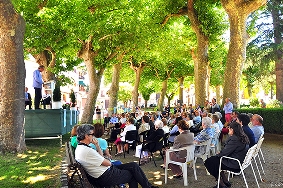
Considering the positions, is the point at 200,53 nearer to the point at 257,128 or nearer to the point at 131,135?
the point at 131,135

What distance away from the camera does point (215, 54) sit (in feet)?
106

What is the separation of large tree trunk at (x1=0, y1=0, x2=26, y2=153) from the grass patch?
1.58ft

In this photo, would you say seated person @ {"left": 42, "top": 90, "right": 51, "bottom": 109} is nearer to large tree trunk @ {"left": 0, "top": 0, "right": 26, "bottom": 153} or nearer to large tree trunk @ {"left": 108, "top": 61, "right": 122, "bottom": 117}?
large tree trunk @ {"left": 0, "top": 0, "right": 26, "bottom": 153}

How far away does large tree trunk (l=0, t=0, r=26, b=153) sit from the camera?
8648mm

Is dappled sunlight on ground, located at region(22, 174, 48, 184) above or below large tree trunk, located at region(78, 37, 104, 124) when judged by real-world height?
below

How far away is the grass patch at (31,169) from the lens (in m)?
6.02

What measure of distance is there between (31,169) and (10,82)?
9.64 feet

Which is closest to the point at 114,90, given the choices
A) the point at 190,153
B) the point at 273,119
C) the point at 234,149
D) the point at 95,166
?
the point at 273,119

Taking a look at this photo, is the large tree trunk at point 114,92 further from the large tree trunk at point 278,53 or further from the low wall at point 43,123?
the low wall at point 43,123

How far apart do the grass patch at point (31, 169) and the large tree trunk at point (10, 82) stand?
19.0 inches

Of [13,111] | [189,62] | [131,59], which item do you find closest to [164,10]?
[131,59]

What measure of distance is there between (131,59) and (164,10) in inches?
569

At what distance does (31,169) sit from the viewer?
7176mm

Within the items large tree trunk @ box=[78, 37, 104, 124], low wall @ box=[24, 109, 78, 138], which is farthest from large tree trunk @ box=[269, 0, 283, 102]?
low wall @ box=[24, 109, 78, 138]
